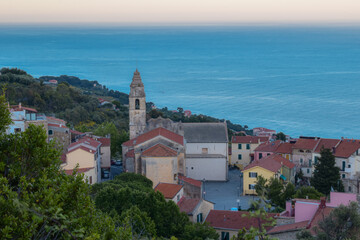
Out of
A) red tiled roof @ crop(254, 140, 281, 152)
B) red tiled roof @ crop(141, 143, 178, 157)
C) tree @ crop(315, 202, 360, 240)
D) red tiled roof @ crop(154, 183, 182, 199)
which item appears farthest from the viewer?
red tiled roof @ crop(254, 140, 281, 152)

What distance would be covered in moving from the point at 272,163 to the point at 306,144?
3798 mm

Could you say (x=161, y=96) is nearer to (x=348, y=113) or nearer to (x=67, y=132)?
(x=348, y=113)

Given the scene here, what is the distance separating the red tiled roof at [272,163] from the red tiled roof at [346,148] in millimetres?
2582

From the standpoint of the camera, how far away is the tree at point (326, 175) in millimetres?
26656

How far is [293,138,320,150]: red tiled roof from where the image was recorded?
101 ft

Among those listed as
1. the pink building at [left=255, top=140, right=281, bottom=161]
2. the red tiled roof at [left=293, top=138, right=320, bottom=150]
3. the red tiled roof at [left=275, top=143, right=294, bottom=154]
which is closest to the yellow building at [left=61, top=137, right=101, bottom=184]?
the pink building at [left=255, top=140, right=281, bottom=161]

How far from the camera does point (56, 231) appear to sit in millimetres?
5984

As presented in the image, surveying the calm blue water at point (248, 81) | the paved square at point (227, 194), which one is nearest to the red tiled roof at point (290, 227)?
the paved square at point (227, 194)

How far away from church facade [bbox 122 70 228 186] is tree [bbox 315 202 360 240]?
12.3 metres

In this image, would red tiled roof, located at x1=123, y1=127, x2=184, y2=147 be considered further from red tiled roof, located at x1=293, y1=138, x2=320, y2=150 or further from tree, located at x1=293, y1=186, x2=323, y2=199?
red tiled roof, located at x1=293, y1=138, x2=320, y2=150

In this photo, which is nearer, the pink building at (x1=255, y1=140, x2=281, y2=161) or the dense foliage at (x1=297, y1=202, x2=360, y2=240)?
the dense foliage at (x1=297, y1=202, x2=360, y2=240)

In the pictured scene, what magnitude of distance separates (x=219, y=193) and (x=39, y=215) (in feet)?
73.0

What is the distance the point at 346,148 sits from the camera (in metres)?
29.5

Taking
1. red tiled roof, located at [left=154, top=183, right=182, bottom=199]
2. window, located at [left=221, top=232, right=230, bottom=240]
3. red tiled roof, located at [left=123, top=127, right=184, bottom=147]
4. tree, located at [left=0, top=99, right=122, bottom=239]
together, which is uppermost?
red tiled roof, located at [left=123, top=127, right=184, bottom=147]
